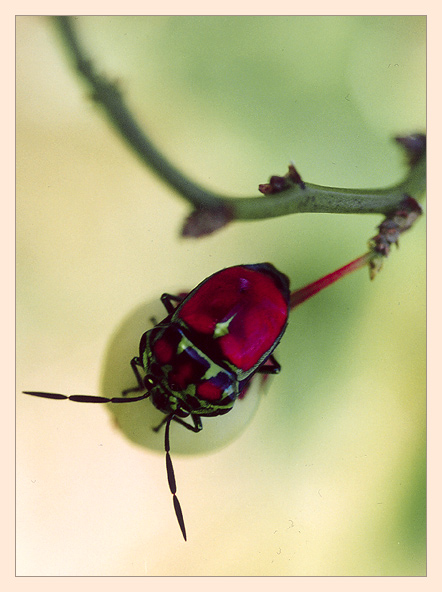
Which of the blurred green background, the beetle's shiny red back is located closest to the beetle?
the beetle's shiny red back

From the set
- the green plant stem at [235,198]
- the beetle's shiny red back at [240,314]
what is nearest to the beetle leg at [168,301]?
the beetle's shiny red back at [240,314]

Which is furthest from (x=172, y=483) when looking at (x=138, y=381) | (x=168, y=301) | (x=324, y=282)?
(x=324, y=282)

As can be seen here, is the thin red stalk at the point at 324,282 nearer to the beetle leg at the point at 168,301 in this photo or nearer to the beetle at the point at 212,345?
the beetle at the point at 212,345

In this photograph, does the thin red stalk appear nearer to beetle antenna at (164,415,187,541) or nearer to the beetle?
the beetle

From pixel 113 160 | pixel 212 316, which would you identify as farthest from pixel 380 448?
pixel 113 160

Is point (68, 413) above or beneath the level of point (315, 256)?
beneath

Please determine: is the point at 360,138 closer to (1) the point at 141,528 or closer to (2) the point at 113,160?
(2) the point at 113,160
